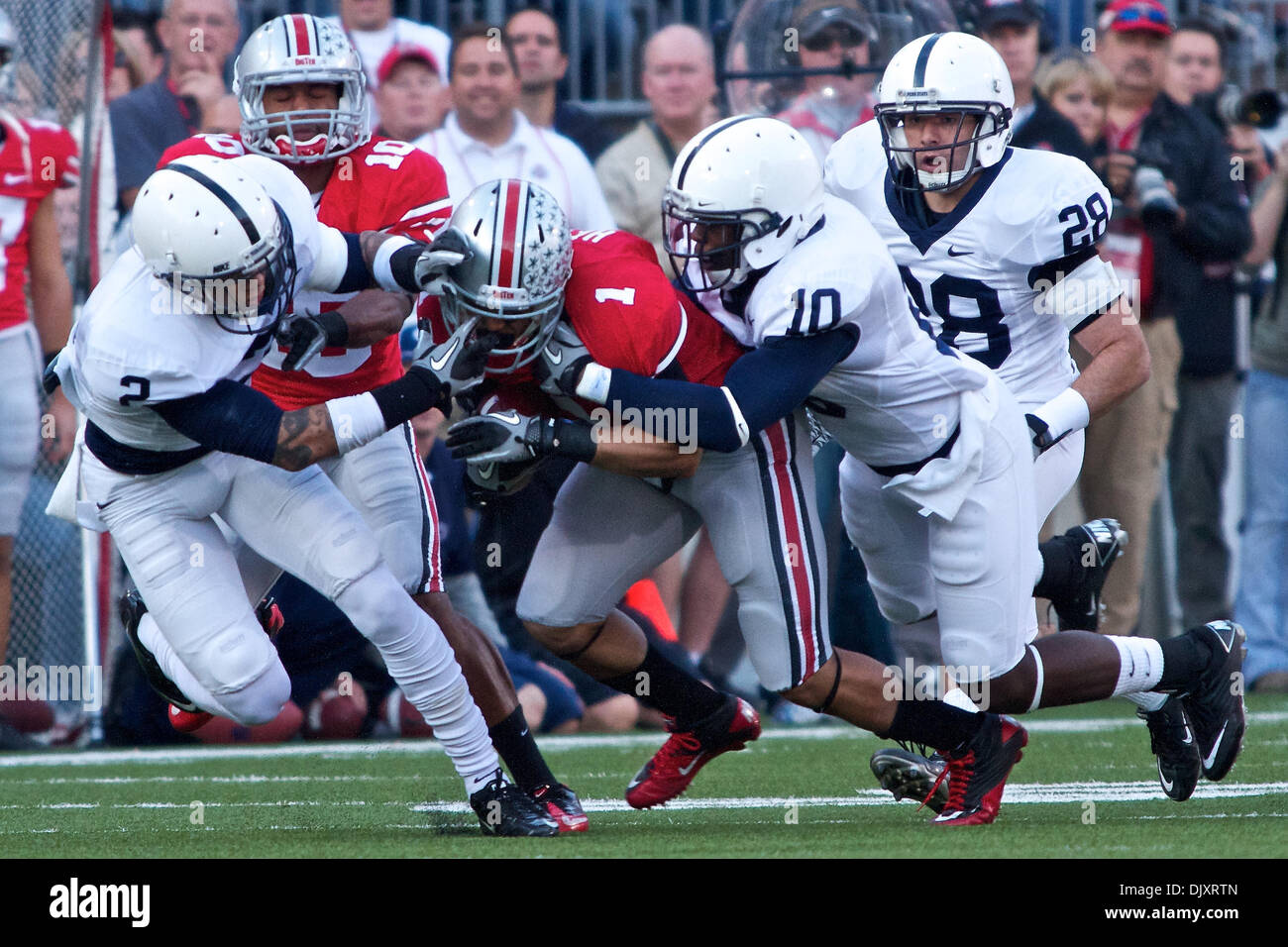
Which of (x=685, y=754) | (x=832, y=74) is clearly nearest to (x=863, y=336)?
(x=685, y=754)

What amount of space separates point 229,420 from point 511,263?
0.61 meters

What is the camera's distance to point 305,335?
4055mm

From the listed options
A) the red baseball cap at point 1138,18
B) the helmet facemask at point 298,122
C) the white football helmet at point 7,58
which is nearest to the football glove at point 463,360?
the helmet facemask at point 298,122

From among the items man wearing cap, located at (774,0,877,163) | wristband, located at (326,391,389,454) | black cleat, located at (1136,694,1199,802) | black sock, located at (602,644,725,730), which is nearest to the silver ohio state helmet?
wristband, located at (326,391,389,454)

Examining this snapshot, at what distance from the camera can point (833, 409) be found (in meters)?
4.09

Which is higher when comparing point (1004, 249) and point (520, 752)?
point (1004, 249)

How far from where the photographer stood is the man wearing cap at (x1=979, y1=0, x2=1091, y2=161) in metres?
6.68

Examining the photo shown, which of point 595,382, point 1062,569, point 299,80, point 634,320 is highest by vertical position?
point 299,80

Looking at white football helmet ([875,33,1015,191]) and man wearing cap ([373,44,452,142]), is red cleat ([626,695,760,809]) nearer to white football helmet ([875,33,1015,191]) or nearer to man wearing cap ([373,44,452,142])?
white football helmet ([875,33,1015,191])

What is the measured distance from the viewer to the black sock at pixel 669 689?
429 cm

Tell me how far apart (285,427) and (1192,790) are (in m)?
2.11

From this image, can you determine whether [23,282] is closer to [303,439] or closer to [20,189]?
[20,189]

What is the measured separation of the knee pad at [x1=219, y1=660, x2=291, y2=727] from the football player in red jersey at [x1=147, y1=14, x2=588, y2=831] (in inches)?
15.2
